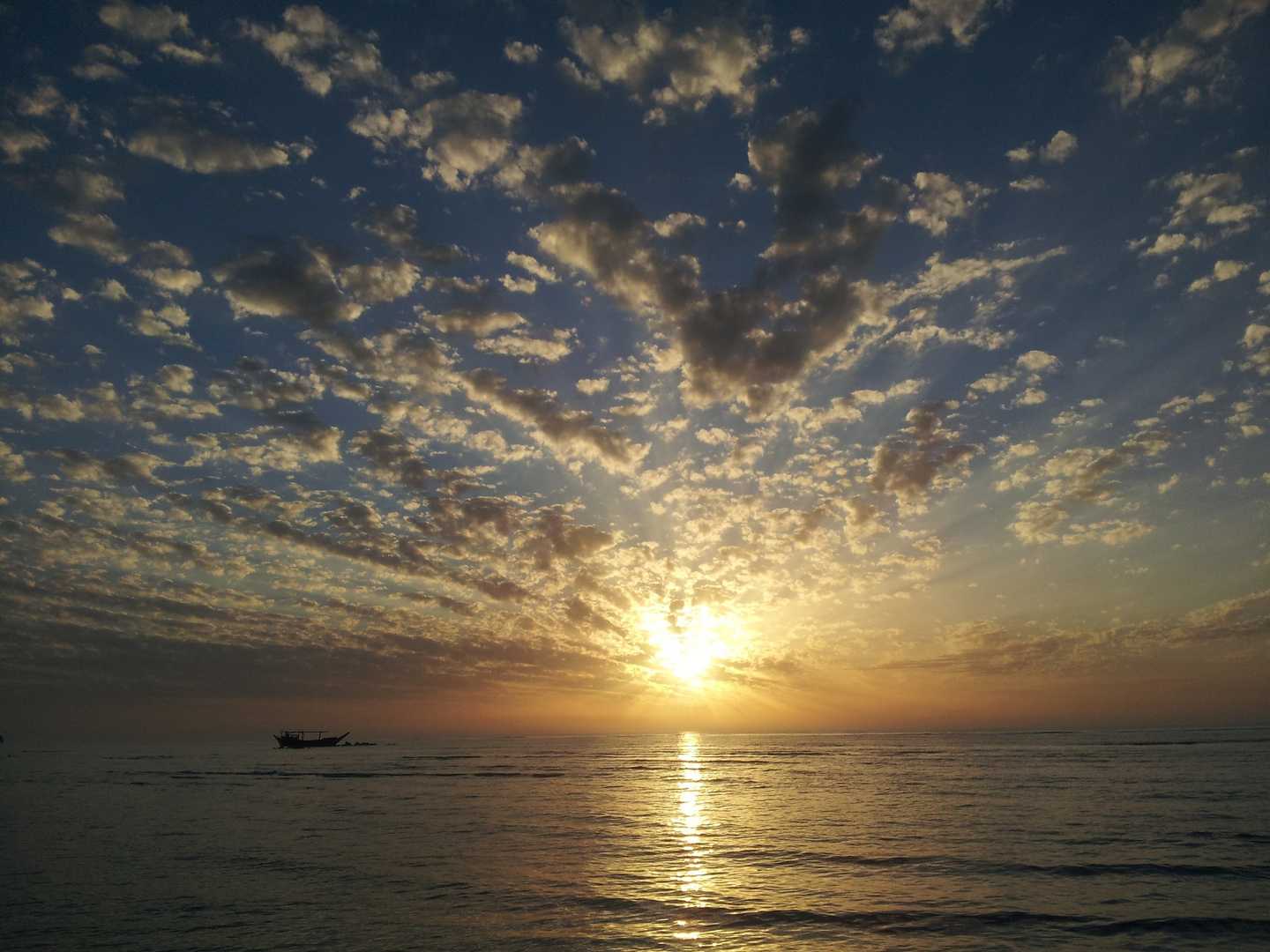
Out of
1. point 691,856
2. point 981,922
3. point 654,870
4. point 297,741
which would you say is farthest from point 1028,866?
point 297,741

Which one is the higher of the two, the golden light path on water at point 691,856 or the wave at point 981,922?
the wave at point 981,922

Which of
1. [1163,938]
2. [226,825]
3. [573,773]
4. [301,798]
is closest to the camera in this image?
[1163,938]

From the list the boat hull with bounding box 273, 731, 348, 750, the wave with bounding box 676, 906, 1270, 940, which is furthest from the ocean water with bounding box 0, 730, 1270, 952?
the boat hull with bounding box 273, 731, 348, 750

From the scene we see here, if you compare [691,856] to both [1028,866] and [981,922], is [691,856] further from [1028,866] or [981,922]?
[1028,866]

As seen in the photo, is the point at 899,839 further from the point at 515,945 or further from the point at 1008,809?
the point at 515,945

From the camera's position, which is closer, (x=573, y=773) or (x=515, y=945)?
(x=515, y=945)

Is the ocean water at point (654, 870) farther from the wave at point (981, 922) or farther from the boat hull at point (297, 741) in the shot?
the boat hull at point (297, 741)

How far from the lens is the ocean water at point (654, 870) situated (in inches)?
675

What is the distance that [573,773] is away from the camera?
3145 inches

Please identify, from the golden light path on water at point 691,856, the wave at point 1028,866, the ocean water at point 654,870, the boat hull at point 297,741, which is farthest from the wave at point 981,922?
the boat hull at point 297,741

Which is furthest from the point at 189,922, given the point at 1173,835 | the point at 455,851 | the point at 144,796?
the point at 144,796

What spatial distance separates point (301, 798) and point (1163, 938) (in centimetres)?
5443

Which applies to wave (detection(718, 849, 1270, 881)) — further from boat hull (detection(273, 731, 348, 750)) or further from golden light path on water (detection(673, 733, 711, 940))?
boat hull (detection(273, 731, 348, 750))

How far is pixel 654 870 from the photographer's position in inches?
974
